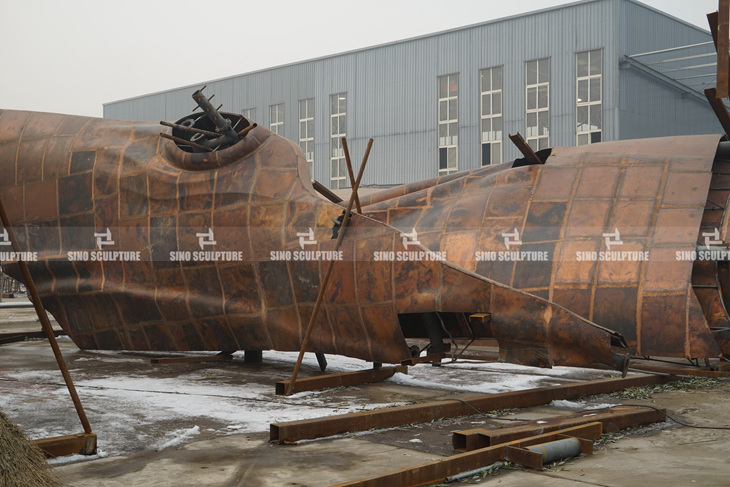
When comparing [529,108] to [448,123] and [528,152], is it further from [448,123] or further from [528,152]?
[528,152]

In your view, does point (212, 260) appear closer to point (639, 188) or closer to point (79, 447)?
point (79, 447)

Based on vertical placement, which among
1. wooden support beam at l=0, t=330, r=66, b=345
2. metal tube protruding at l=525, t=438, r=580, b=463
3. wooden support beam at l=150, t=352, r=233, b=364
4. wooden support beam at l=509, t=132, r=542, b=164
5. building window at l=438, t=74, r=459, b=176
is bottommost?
wooden support beam at l=0, t=330, r=66, b=345

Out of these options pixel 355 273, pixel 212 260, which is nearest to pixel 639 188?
pixel 355 273

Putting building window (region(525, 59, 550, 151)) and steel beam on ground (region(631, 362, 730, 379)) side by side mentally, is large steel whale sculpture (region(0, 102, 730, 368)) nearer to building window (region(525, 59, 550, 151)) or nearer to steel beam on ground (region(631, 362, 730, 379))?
steel beam on ground (region(631, 362, 730, 379))

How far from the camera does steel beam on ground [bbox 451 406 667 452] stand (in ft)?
19.1

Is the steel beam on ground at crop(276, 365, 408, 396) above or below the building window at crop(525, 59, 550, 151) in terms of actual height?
below

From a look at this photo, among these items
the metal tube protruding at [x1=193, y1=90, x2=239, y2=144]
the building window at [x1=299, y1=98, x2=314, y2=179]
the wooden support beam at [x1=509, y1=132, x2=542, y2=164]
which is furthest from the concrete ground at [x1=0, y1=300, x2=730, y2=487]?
the building window at [x1=299, y1=98, x2=314, y2=179]

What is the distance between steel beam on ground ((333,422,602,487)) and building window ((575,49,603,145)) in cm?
2114

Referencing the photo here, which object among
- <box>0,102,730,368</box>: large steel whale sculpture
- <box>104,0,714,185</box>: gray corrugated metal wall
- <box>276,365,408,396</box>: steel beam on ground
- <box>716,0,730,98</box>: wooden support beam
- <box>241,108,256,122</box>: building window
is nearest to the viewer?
<box>716,0,730,98</box>: wooden support beam

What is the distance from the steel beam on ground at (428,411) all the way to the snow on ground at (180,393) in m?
0.62

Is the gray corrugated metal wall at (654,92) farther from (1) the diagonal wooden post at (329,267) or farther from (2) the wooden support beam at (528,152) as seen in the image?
(1) the diagonal wooden post at (329,267)

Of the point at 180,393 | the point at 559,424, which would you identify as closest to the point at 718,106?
the point at 559,424

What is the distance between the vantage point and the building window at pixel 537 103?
1049 inches

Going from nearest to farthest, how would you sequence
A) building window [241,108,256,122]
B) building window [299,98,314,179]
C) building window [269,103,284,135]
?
building window [299,98,314,179], building window [269,103,284,135], building window [241,108,256,122]
